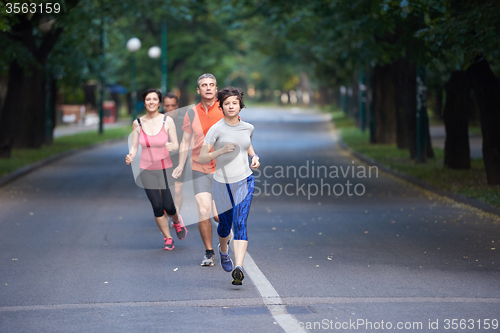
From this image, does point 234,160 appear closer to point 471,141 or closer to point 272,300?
point 272,300

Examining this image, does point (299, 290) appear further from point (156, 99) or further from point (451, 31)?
point (451, 31)

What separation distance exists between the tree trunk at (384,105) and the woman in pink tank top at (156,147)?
19668 millimetres

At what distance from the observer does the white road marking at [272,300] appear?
5.89 m

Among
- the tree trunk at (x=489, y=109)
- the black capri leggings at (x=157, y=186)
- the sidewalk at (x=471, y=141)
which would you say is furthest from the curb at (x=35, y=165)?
the sidewalk at (x=471, y=141)

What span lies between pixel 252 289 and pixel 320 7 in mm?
18785

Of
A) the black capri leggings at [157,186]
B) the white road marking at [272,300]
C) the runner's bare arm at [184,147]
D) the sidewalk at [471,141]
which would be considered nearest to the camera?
the white road marking at [272,300]

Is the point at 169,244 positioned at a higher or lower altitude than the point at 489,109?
lower

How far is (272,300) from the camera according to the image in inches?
264

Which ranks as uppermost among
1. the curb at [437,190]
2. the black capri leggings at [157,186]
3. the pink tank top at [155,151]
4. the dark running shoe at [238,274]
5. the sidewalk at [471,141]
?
the pink tank top at [155,151]

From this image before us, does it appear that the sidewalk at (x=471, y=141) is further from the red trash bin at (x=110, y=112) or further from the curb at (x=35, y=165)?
the red trash bin at (x=110, y=112)

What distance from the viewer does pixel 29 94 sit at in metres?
26.8

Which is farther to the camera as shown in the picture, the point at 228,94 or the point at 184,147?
the point at 184,147

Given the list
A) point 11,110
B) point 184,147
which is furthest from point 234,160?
point 11,110

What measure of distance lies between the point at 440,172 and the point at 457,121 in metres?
1.48
